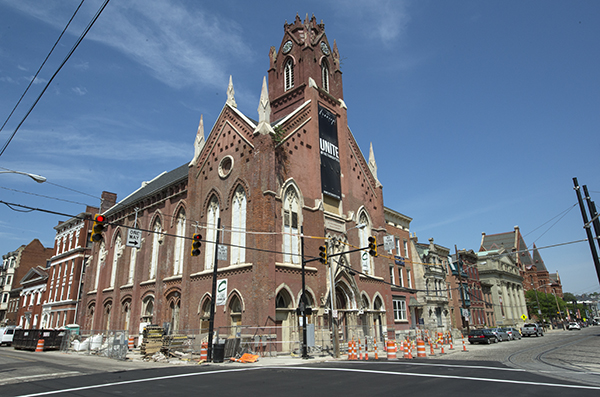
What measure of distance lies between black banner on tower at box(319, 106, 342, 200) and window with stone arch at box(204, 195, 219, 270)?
28.9 feet

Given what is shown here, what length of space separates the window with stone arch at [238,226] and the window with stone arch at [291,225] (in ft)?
9.47

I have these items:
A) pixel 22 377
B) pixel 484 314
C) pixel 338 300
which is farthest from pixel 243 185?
pixel 484 314

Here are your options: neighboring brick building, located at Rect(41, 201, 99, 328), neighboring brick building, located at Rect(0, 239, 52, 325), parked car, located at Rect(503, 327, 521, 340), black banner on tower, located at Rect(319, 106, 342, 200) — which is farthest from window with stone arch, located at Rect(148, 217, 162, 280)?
neighboring brick building, located at Rect(0, 239, 52, 325)

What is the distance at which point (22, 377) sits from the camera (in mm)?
14703

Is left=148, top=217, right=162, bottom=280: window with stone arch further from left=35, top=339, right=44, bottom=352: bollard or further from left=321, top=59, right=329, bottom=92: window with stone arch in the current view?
left=321, top=59, right=329, bottom=92: window with stone arch

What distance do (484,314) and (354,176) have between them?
42.8m

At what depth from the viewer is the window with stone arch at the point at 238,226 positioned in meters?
27.7

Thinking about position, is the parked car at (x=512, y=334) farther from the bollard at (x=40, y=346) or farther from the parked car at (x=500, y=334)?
the bollard at (x=40, y=346)

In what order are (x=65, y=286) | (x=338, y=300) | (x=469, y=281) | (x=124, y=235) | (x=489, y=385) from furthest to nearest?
(x=469, y=281)
(x=65, y=286)
(x=124, y=235)
(x=338, y=300)
(x=489, y=385)

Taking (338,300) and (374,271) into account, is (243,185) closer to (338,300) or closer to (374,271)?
(338,300)

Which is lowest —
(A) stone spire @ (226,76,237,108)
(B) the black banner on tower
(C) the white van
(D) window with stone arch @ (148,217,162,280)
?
(C) the white van

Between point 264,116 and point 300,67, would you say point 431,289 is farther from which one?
point 264,116

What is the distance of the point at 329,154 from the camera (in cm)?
3425

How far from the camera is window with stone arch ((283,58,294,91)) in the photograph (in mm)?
37312
